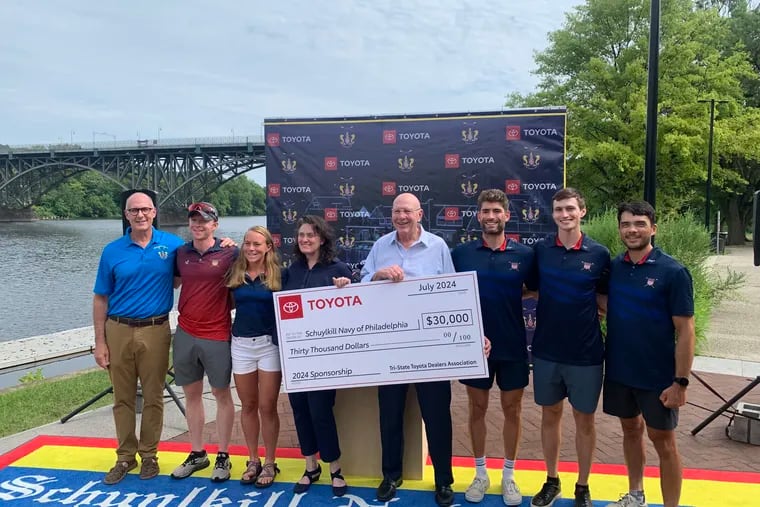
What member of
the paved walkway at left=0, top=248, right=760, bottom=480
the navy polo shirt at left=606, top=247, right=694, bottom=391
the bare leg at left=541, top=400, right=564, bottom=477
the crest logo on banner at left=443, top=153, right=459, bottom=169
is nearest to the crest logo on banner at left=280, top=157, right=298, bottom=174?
the crest logo on banner at left=443, top=153, right=459, bottom=169

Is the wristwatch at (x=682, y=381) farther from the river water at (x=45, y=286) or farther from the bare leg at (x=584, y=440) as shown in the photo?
the river water at (x=45, y=286)

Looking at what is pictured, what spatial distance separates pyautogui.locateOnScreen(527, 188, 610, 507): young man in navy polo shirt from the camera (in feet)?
11.1

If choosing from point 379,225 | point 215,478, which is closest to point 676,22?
point 379,225

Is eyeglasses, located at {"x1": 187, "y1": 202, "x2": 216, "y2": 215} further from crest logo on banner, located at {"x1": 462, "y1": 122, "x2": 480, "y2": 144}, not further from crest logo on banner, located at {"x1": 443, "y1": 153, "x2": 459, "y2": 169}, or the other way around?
crest logo on banner, located at {"x1": 462, "y1": 122, "x2": 480, "y2": 144}

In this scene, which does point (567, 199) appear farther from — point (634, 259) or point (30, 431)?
point (30, 431)

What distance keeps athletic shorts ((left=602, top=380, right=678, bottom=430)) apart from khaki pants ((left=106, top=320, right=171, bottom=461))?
3.07 m

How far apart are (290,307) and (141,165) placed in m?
49.2

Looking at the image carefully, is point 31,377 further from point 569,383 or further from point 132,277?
point 569,383

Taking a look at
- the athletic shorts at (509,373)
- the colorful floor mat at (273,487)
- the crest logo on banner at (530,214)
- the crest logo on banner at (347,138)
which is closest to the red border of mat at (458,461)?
the colorful floor mat at (273,487)

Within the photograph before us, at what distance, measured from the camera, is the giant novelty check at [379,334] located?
11.9ft

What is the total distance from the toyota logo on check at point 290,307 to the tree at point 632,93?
64.2ft

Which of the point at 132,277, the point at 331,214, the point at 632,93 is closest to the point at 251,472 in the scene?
the point at 132,277

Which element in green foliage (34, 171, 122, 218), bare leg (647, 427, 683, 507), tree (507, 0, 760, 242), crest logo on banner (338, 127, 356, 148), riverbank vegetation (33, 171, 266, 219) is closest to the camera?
bare leg (647, 427, 683, 507)

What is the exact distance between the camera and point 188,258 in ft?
13.3
